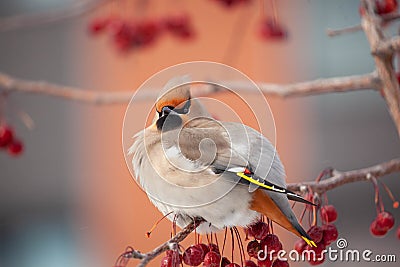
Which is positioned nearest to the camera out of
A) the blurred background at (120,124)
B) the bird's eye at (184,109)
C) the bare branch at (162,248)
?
the bare branch at (162,248)

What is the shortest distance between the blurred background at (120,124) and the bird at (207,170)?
2046 millimetres

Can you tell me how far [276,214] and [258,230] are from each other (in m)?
0.04

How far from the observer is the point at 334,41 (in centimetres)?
372

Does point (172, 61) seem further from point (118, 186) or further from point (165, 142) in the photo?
point (165, 142)

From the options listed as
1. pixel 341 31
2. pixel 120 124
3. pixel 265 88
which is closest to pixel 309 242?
pixel 341 31

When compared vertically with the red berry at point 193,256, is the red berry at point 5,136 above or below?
above

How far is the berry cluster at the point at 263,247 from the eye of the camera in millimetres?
1064

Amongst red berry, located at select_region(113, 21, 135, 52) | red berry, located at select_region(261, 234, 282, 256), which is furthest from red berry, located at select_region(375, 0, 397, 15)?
red berry, located at select_region(113, 21, 135, 52)

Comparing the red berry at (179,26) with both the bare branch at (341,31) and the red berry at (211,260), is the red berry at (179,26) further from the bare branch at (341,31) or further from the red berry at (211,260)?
the red berry at (211,260)

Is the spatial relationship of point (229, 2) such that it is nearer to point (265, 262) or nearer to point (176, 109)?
point (176, 109)

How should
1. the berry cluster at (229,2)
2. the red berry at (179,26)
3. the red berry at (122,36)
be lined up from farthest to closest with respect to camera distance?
1. the red berry at (179,26)
2. the red berry at (122,36)
3. the berry cluster at (229,2)

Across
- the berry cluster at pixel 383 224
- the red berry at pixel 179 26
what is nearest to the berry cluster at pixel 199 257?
the berry cluster at pixel 383 224

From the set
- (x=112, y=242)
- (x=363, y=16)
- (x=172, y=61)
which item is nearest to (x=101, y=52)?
(x=172, y=61)

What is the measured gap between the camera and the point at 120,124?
3803mm
